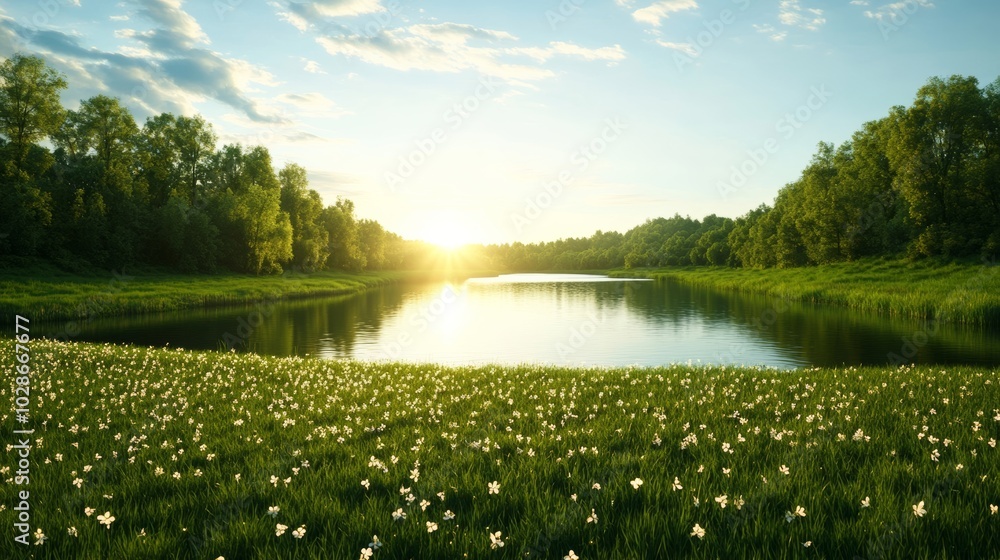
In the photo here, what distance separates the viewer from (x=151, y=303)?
151ft

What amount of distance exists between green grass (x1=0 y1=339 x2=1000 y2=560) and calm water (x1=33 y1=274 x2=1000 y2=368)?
14.3 m

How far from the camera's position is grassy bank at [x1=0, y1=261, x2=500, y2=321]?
128ft

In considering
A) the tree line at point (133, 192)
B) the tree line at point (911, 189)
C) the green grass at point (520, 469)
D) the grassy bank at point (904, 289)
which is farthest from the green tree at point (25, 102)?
the tree line at point (911, 189)

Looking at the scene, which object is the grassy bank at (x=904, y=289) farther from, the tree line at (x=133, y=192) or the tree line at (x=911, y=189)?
the tree line at (x=133, y=192)

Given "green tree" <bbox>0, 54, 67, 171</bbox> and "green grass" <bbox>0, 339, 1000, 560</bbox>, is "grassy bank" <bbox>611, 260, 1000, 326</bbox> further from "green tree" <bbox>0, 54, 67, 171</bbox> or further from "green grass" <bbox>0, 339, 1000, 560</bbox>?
"green tree" <bbox>0, 54, 67, 171</bbox>

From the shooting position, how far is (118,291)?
4838cm

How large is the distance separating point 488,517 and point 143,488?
4.19 m

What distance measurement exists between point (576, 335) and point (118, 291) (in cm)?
3973

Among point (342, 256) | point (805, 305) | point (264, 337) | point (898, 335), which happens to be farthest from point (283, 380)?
point (342, 256)

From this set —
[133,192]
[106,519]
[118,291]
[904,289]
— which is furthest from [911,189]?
[133,192]

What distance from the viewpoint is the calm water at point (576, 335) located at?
26.4 metres

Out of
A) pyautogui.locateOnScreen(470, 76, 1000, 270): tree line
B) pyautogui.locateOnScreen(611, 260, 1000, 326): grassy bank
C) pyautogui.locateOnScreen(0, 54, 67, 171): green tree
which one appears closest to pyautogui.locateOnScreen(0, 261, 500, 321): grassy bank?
pyautogui.locateOnScreen(0, 54, 67, 171): green tree

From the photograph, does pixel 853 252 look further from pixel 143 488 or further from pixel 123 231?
pixel 123 231

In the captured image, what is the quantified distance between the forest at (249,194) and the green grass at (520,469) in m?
53.8
